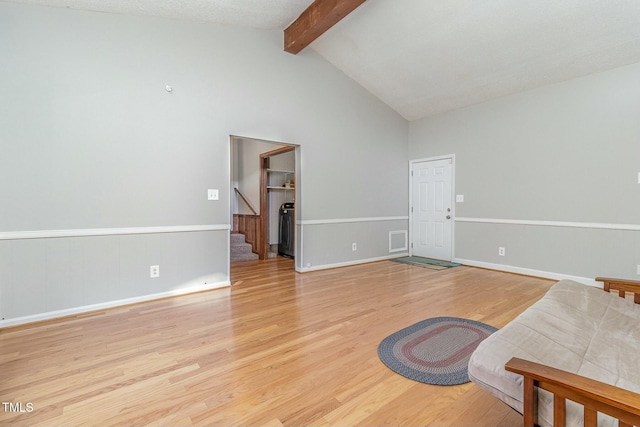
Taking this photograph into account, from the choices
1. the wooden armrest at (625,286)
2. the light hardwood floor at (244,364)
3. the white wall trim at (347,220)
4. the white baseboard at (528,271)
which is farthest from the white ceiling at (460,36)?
the light hardwood floor at (244,364)

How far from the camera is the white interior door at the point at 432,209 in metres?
5.37

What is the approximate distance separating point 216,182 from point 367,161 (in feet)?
8.96

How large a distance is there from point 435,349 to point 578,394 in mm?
1304

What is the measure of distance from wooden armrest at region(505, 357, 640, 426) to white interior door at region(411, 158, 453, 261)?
4583mm

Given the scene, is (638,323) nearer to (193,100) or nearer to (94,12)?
(193,100)

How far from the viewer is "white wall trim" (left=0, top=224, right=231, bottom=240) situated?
2.64 metres

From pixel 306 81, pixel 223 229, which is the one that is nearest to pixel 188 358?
pixel 223 229

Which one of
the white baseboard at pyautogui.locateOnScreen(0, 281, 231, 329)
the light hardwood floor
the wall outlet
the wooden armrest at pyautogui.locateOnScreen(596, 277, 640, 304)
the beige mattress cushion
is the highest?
the wooden armrest at pyautogui.locateOnScreen(596, 277, 640, 304)

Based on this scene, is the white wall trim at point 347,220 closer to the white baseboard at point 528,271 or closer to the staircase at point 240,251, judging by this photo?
the white baseboard at point 528,271

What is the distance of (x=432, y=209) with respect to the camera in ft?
18.4

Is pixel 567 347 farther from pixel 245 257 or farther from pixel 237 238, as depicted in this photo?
pixel 237 238

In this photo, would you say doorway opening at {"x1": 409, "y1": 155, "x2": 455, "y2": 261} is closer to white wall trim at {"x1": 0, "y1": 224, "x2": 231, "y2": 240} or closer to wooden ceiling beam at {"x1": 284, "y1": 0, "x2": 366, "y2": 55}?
wooden ceiling beam at {"x1": 284, "y1": 0, "x2": 366, "y2": 55}

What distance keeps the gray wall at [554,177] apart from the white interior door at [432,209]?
0.21 m

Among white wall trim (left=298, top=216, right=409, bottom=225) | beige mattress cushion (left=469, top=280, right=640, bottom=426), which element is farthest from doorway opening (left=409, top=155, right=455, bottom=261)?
beige mattress cushion (left=469, top=280, right=640, bottom=426)
